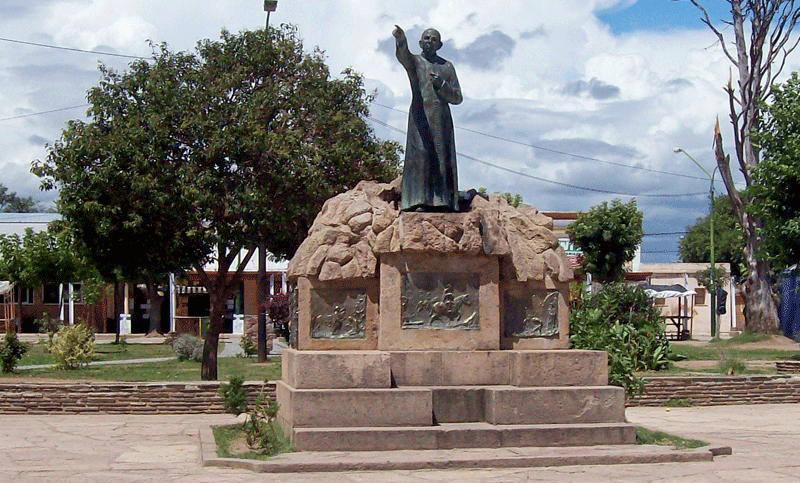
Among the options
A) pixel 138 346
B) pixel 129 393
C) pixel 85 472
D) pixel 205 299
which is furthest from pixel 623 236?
pixel 85 472

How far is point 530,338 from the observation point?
10750 mm

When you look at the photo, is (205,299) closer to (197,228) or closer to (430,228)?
(197,228)

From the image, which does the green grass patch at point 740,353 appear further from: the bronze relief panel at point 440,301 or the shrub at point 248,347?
the bronze relief panel at point 440,301

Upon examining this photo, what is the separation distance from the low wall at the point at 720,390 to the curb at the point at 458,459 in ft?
18.1

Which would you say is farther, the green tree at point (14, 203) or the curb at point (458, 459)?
the green tree at point (14, 203)

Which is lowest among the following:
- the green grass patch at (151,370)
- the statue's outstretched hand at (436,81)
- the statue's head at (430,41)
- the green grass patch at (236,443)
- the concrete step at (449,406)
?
the green grass patch at (151,370)

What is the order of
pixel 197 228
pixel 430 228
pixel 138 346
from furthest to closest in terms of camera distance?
pixel 138 346, pixel 197 228, pixel 430 228

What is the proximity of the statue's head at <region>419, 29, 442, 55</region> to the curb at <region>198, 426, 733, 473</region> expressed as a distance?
175 inches

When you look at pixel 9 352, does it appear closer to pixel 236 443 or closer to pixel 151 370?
pixel 151 370

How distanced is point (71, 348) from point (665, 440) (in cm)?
1482

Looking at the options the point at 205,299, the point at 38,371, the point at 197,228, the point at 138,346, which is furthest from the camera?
the point at 205,299

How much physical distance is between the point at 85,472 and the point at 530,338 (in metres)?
4.67

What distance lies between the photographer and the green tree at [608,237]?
125ft

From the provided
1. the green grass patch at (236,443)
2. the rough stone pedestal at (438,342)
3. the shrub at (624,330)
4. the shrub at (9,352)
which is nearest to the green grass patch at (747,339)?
the shrub at (624,330)
